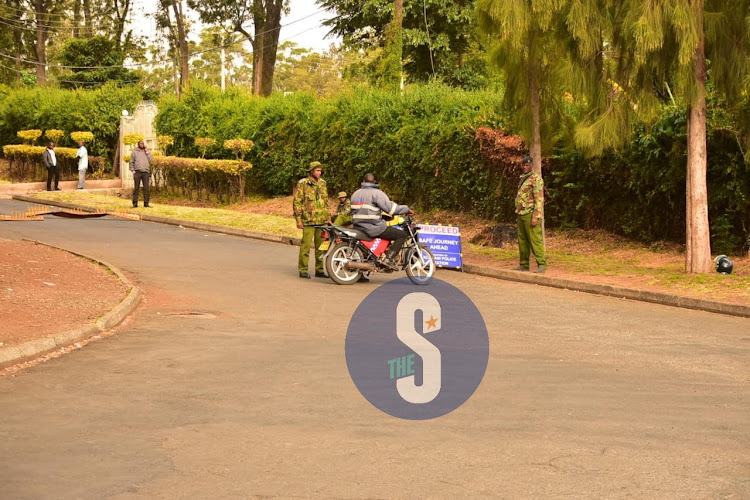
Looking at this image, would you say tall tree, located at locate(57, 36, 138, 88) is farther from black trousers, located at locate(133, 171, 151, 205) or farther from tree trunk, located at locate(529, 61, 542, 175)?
tree trunk, located at locate(529, 61, 542, 175)

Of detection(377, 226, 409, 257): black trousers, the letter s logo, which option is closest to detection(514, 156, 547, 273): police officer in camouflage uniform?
detection(377, 226, 409, 257): black trousers

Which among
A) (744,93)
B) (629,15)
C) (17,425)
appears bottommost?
(17,425)

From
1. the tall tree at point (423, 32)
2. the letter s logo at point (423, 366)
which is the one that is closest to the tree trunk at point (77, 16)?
the tall tree at point (423, 32)

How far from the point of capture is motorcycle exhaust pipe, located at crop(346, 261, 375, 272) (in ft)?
50.1

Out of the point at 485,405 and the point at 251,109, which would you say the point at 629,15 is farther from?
the point at 251,109

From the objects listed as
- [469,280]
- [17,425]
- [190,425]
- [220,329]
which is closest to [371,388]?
[190,425]

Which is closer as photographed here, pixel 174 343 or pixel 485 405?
pixel 485 405

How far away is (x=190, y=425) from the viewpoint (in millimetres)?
6762

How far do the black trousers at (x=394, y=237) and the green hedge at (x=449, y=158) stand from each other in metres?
6.63

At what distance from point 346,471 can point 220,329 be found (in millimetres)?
5563

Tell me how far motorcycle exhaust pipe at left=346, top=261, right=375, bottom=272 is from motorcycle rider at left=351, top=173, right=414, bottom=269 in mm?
299

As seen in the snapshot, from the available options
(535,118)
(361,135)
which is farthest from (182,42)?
(535,118)

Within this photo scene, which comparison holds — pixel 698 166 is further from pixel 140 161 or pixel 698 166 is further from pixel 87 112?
pixel 87 112

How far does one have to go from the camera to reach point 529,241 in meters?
17.2
